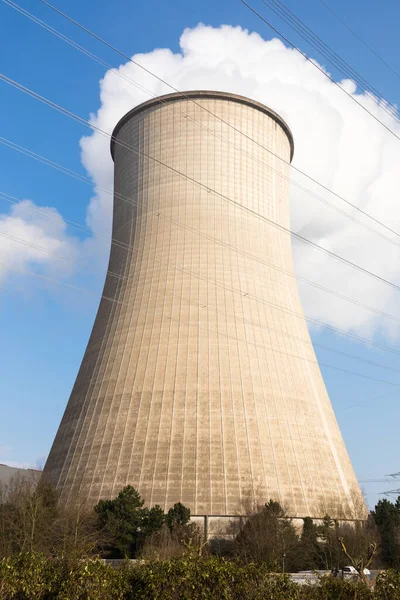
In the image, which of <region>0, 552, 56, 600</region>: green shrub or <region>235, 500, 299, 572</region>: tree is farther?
<region>235, 500, 299, 572</region>: tree

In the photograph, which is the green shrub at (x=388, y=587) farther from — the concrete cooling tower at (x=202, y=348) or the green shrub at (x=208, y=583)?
the concrete cooling tower at (x=202, y=348)

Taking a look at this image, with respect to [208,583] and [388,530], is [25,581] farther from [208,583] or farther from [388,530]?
[388,530]

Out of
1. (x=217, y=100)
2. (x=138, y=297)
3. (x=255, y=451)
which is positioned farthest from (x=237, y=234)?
(x=255, y=451)

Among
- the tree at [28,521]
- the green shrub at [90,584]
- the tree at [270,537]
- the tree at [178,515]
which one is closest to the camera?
the green shrub at [90,584]

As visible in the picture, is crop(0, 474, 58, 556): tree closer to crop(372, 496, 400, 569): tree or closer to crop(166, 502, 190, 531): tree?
crop(166, 502, 190, 531): tree

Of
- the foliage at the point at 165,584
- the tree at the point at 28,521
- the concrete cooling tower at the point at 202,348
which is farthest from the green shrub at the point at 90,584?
the concrete cooling tower at the point at 202,348

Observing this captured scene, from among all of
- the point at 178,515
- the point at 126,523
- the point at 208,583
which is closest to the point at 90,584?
the point at 208,583

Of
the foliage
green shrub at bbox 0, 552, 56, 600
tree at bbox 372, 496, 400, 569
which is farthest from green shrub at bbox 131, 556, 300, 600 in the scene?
tree at bbox 372, 496, 400, 569
